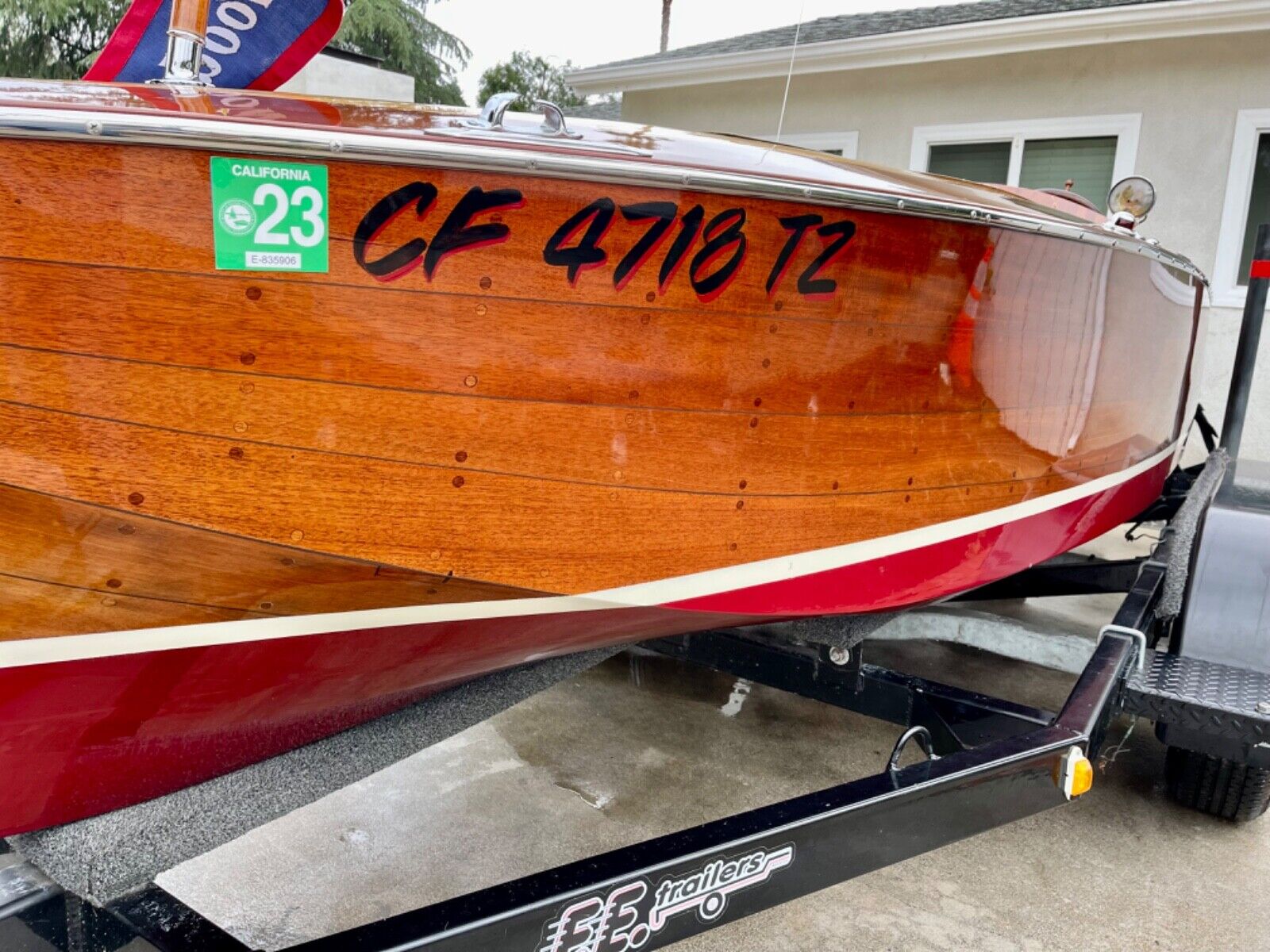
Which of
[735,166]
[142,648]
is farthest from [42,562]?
[735,166]

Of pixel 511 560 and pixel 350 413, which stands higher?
pixel 350 413

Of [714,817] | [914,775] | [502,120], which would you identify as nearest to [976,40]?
[714,817]

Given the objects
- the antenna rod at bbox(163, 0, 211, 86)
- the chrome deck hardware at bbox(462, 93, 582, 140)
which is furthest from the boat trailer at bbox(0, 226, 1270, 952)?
the antenna rod at bbox(163, 0, 211, 86)

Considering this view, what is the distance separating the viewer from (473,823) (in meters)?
2.62

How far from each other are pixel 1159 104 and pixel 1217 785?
553 centimetres

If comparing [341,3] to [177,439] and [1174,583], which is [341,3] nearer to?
[177,439]

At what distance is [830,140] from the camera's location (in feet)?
27.0

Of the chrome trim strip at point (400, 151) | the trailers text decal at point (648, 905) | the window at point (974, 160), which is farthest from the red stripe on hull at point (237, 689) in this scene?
the window at point (974, 160)

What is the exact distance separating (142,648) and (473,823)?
1.43 meters

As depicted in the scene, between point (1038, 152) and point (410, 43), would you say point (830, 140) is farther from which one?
point (410, 43)

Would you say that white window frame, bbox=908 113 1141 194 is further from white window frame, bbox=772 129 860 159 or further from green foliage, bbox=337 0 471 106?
green foliage, bbox=337 0 471 106

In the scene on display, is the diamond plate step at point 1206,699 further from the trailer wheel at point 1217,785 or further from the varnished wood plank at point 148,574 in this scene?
the varnished wood plank at point 148,574

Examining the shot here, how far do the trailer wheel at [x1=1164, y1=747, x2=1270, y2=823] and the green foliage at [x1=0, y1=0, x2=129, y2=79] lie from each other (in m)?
15.1

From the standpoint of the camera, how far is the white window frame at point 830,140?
811 centimetres
